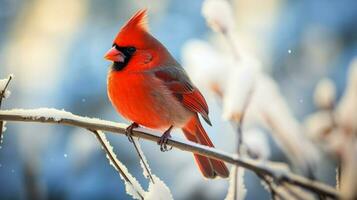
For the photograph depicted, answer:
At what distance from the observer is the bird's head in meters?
1.11

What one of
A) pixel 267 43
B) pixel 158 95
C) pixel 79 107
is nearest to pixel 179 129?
pixel 158 95

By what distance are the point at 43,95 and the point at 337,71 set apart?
84 cm

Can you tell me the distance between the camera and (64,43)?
1.68 m

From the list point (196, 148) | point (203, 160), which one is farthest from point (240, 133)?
point (203, 160)

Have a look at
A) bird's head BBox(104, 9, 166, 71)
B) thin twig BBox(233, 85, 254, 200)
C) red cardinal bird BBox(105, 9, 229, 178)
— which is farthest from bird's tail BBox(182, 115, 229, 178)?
thin twig BBox(233, 85, 254, 200)

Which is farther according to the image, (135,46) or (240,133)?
(135,46)

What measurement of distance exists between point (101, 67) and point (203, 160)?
0.59 m

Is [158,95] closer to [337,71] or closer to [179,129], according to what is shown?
[179,129]

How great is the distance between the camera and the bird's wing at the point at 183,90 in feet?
3.78

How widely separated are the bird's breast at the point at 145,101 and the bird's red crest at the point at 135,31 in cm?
Answer: 6

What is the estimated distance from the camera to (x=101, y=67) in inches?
62.4

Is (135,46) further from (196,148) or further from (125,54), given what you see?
(196,148)

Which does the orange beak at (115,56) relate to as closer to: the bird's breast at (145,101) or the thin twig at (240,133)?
the bird's breast at (145,101)

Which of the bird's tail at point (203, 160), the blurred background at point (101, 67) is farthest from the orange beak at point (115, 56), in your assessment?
the blurred background at point (101, 67)
